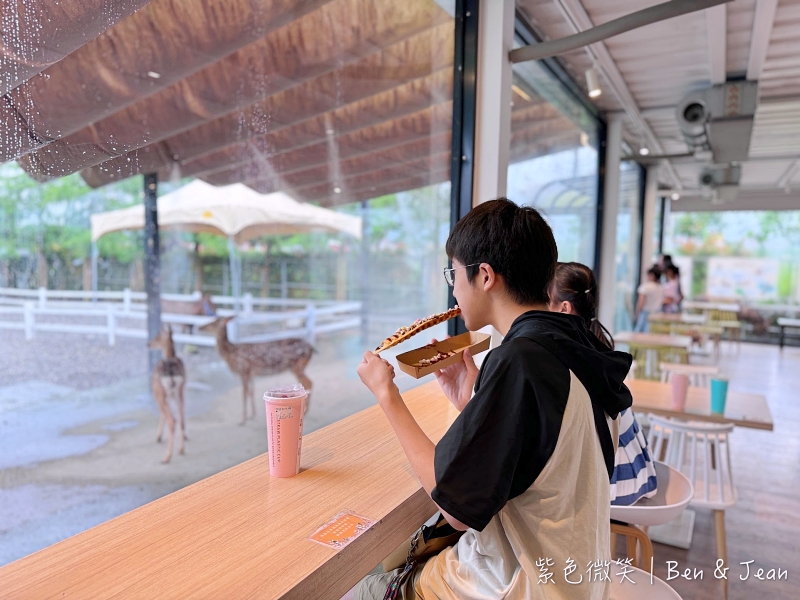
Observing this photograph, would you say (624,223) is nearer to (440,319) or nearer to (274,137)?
(274,137)

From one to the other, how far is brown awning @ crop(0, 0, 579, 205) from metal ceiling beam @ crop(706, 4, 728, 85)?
1.13 meters

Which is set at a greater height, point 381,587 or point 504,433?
point 504,433

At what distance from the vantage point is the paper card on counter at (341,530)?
884 millimetres

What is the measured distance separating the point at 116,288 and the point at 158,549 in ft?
12.1

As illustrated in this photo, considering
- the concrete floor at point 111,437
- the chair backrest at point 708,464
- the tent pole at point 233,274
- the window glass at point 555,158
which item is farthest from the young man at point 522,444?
the tent pole at point 233,274

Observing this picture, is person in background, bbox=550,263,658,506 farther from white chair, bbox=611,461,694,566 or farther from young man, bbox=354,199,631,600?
young man, bbox=354,199,631,600

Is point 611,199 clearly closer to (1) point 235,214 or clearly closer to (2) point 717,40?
(2) point 717,40

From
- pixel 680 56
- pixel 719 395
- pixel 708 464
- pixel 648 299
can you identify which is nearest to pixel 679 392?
pixel 719 395

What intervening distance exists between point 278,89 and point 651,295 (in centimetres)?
599

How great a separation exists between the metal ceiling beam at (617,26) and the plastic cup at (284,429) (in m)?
2.00

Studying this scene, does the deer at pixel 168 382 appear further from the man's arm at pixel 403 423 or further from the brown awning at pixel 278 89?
the man's arm at pixel 403 423

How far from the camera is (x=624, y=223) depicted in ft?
21.7

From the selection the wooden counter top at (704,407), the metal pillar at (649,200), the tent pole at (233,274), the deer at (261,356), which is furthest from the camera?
the metal pillar at (649,200)

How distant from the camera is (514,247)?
1.00m
